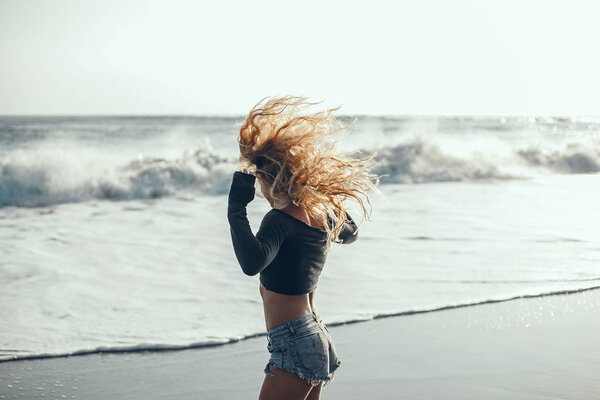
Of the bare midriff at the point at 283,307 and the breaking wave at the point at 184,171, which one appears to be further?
the breaking wave at the point at 184,171

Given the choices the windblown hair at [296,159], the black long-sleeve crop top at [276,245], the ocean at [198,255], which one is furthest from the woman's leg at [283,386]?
the ocean at [198,255]

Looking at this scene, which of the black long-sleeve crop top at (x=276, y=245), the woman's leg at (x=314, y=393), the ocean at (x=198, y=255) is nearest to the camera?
the black long-sleeve crop top at (x=276, y=245)

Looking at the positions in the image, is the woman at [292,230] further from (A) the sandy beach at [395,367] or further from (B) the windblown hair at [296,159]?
(A) the sandy beach at [395,367]

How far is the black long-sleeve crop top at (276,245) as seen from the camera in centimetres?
206

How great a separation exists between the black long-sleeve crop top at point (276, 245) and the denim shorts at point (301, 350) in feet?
0.45

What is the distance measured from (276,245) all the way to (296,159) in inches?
14.1

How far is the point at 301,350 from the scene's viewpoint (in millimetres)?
2270

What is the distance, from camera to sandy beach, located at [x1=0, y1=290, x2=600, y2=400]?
3596mm

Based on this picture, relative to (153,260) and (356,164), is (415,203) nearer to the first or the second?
(153,260)

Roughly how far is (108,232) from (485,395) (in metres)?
6.56

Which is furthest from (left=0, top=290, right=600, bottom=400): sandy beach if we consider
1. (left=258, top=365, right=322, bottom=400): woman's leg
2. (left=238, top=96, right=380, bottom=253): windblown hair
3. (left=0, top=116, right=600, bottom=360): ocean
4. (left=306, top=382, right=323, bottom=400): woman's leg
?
(left=238, top=96, right=380, bottom=253): windblown hair

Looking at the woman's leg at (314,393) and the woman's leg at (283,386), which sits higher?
the woman's leg at (283,386)

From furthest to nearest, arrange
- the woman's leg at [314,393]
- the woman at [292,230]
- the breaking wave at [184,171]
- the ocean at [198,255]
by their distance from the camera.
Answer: the breaking wave at [184,171] < the ocean at [198,255] < the woman's leg at [314,393] < the woman at [292,230]

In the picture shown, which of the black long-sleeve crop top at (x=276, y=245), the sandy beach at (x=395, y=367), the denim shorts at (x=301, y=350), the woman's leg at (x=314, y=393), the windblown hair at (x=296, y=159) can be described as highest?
the windblown hair at (x=296, y=159)
